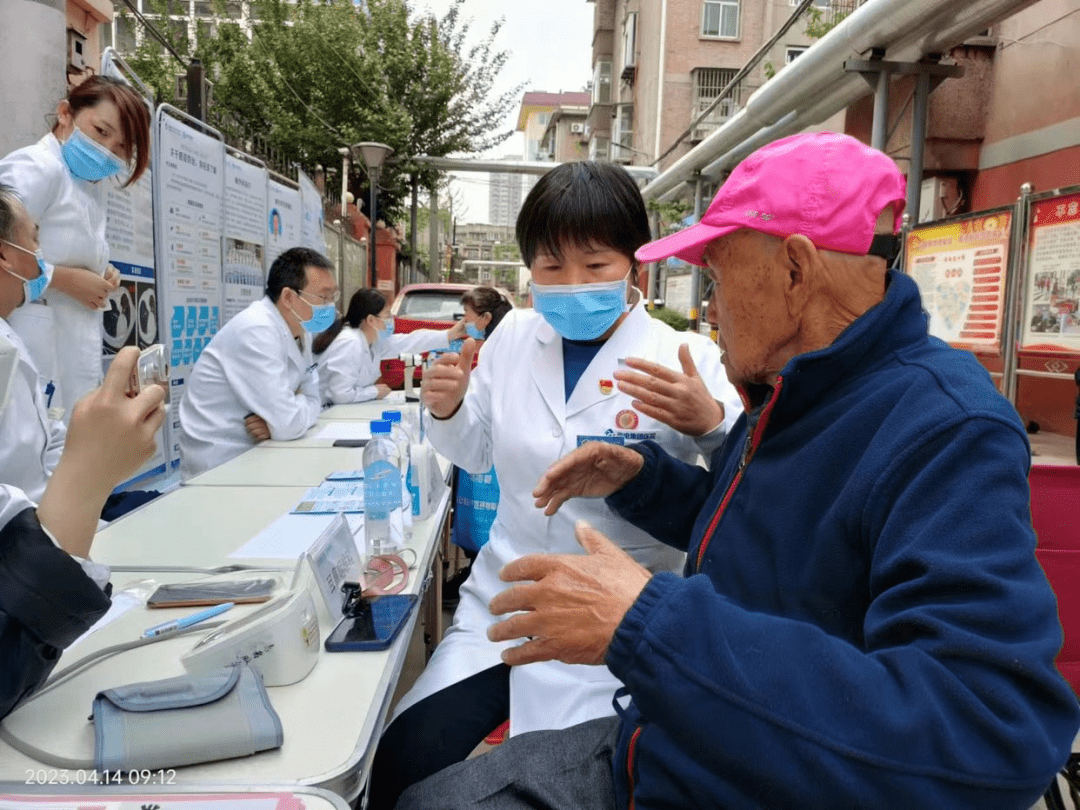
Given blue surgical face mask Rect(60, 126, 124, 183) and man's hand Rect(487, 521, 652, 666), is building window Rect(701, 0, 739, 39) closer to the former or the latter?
blue surgical face mask Rect(60, 126, 124, 183)

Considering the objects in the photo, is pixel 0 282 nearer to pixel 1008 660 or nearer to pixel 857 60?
pixel 1008 660

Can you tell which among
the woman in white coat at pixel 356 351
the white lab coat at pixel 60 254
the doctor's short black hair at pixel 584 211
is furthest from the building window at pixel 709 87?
the doctor's short black hair at pixel 584 211

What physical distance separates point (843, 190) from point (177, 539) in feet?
6.03

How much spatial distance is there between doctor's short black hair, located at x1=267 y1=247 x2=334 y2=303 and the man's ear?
122 inches

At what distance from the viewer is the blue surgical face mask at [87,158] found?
3.32m

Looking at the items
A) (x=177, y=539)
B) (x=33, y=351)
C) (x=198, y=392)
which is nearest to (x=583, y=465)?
(x=177, y=539)

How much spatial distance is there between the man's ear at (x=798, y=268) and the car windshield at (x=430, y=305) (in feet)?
24.8

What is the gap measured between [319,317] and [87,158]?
48.4 inches

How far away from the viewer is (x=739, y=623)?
82 centimetres

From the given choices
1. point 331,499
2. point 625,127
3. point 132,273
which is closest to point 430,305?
point 132,273

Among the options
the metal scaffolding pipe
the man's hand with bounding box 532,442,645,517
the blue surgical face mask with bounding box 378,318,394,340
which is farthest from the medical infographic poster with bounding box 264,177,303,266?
the man's hand with bounding box 532,442,645,517

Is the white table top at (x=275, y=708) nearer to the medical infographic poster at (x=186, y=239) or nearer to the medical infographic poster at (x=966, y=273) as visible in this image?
the medical infographic poster at (x=186, y=239)

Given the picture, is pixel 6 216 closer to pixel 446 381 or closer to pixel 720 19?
pixel 446 381

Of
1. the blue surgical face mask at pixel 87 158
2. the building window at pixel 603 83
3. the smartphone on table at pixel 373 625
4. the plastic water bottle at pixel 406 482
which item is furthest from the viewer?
the building window at pixel 603 83
